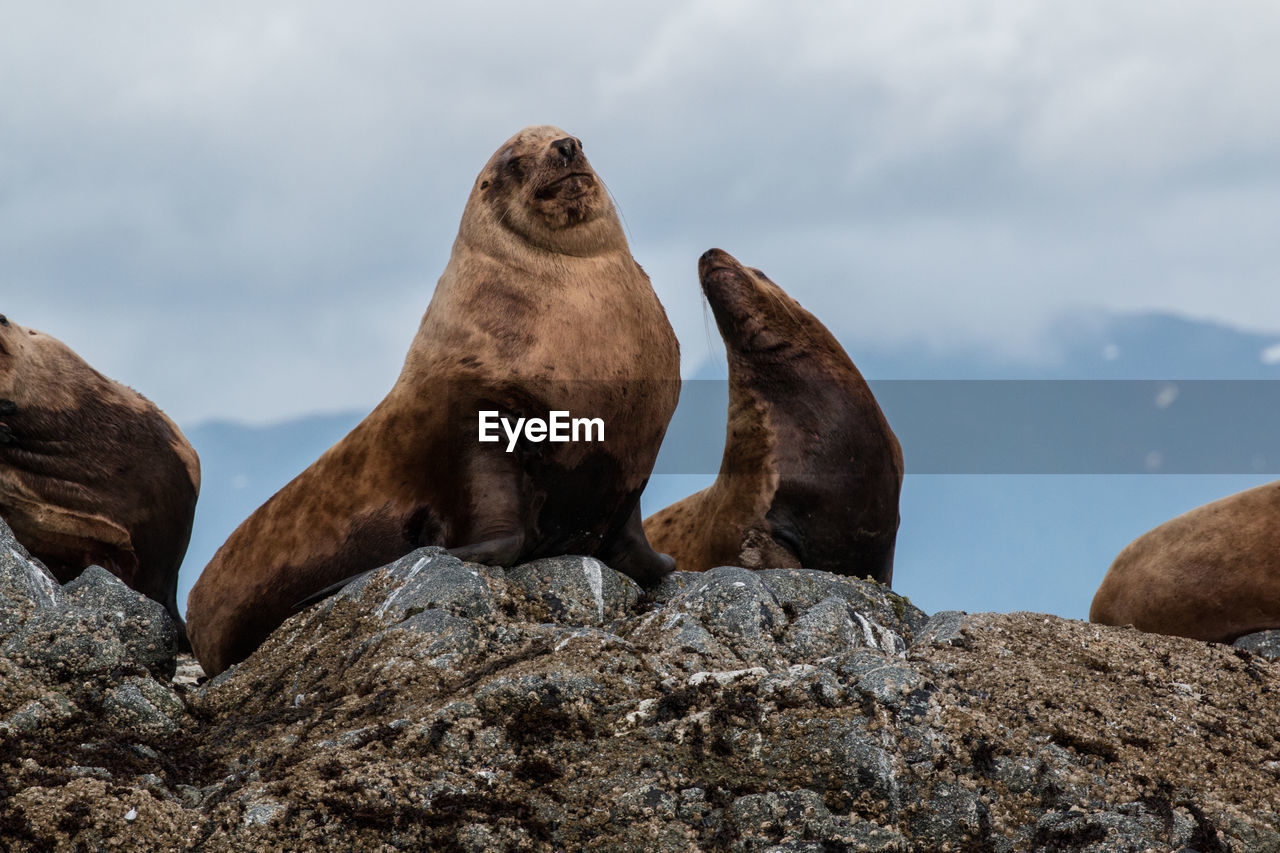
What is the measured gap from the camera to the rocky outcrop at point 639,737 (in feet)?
12.0

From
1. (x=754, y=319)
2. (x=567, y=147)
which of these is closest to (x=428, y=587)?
(x=567, y=147)

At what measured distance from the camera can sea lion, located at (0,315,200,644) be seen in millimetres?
7848

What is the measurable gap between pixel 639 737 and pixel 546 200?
318cm

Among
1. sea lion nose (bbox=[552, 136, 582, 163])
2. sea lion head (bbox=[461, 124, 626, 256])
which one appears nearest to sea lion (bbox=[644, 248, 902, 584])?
sea lion head (bbox=[461, 124, 626, 256])

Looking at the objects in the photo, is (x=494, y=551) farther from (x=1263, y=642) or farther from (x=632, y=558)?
(x=1263, y=642)

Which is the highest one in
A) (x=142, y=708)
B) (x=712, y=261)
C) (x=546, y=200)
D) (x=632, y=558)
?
(x=712, y=261)

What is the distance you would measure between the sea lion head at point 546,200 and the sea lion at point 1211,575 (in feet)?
14.4

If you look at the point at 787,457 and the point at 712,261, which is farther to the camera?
the point at 712,261

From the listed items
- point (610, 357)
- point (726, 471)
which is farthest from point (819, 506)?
point (610, 357)

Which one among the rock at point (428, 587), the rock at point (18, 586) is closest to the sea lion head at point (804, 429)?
the rock at point (428, 587)

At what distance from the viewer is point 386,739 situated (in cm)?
407

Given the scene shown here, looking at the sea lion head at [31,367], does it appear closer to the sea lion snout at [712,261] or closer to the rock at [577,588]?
the rock at [577,588]

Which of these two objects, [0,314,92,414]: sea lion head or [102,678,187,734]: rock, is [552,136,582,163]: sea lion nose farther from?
[0,314,92,414]: sea lion head

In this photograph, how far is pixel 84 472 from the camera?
26.3 ft
